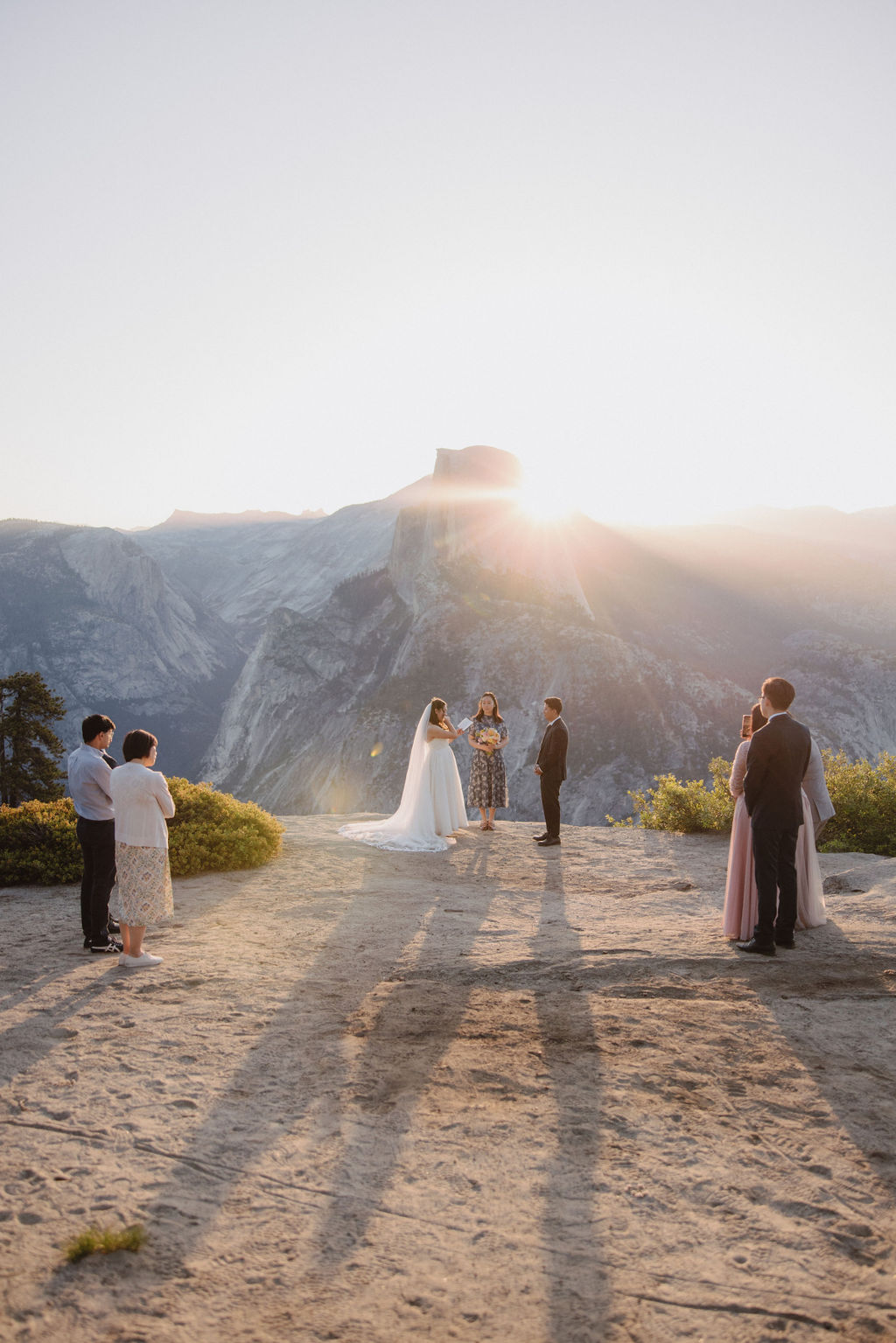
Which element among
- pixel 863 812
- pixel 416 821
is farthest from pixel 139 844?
pixel 863 812

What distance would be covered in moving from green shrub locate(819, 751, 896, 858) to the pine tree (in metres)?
22.3

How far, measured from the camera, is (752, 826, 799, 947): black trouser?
24.7 ft

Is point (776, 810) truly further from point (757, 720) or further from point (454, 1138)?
point (454, 1138)

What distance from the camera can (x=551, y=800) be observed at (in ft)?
45.8

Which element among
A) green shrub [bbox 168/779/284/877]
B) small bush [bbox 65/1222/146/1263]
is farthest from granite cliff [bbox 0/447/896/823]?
small bush [bbox 65/1222/146/1263]

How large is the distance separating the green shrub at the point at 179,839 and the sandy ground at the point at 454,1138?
3.04 meters

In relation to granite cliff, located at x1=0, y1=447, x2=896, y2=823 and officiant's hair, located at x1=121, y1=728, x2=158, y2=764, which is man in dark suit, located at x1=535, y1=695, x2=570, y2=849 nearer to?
officiant's hair, located at x1=121, y1=728, x2=158, y2=764

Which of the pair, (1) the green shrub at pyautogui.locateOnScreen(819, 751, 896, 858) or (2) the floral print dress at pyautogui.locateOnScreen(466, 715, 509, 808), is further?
(2) the floral print dress at pyautogui.locateOnScreen(466, 715, 509, 808)

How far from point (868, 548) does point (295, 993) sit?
129845mm

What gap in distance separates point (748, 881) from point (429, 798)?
7123mm

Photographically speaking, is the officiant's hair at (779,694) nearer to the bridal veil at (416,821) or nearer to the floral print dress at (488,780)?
the bridal veil at (416,821)

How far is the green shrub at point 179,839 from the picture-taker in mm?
11031

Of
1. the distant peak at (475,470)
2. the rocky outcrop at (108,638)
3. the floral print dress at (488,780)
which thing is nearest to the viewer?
the floral print dress at (488,780)

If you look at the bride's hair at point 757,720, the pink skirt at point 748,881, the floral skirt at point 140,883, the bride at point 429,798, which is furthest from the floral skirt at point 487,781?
the floral skirt at point 140,883
